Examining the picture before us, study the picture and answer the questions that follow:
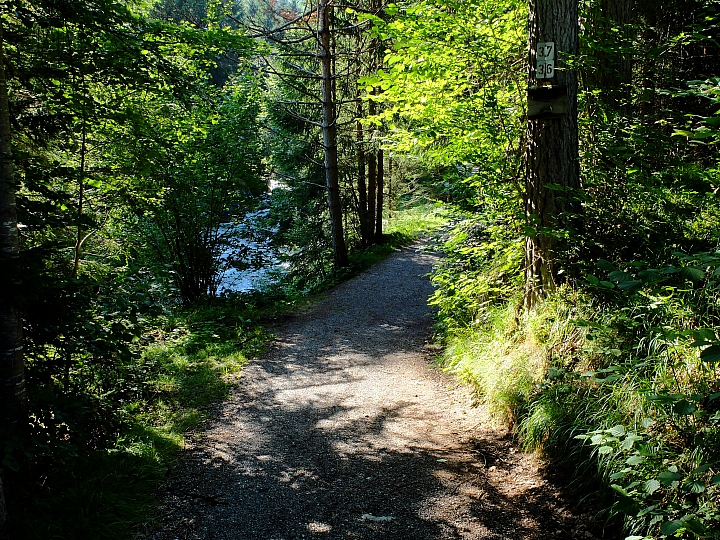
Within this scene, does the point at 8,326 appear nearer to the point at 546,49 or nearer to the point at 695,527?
the point at 695,527

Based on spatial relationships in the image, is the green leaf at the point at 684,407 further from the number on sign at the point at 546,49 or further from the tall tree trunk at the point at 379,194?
the tall tree trunk at the point at 379,194

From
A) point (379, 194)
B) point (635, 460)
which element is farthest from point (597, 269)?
point (379, 194)

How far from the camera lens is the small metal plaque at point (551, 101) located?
4.73 m

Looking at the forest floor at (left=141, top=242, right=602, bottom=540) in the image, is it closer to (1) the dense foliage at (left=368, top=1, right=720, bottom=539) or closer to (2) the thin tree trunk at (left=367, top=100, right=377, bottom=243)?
(1) the dense foliage at (left=368, top=1, right=720, bottom=539)

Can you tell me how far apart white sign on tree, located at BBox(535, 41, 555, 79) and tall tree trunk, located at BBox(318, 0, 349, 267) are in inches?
350

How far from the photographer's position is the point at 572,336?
14.7ft

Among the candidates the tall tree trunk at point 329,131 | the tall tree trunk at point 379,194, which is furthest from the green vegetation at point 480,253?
the tall tree trunk at point 379,194

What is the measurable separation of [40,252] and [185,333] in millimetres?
5450

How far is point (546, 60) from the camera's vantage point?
4734 mm

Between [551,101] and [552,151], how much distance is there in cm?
45

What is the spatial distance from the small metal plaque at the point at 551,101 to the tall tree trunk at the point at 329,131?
9064 millimetres

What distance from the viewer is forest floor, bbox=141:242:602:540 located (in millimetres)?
3496

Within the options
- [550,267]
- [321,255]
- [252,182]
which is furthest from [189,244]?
[550,267]

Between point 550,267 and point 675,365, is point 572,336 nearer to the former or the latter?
point 550,267
